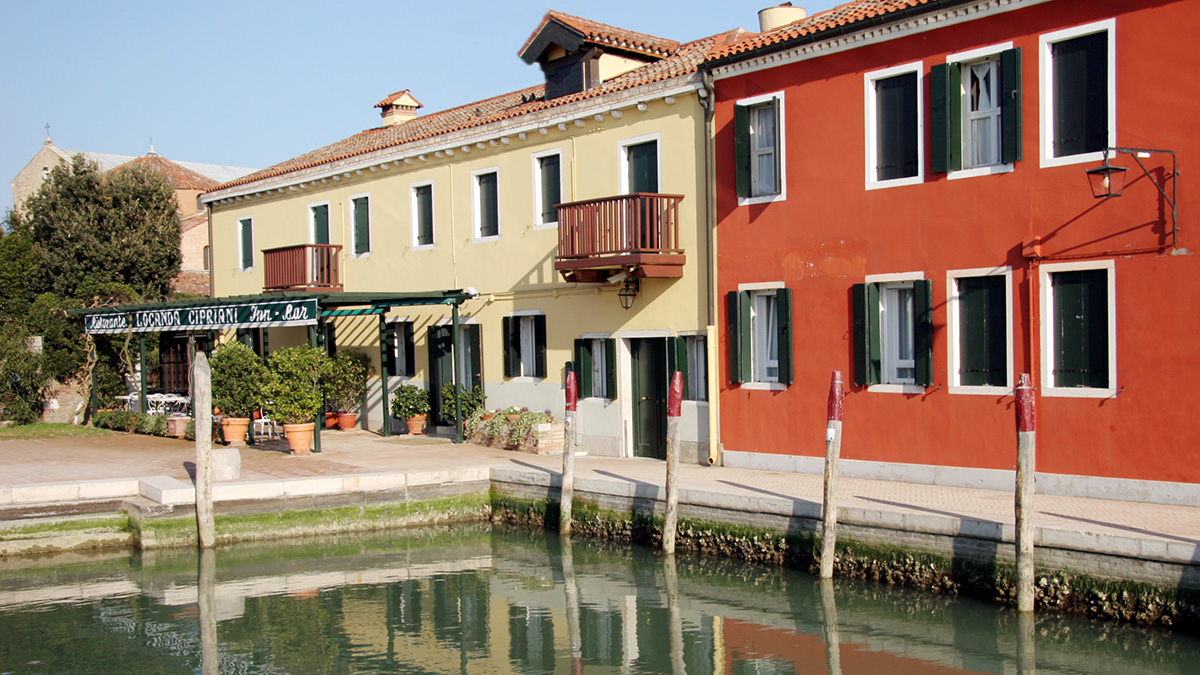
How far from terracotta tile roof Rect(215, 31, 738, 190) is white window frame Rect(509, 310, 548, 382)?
3723 mm

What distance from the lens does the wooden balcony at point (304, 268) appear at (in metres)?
24.3

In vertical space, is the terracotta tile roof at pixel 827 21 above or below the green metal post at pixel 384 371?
above

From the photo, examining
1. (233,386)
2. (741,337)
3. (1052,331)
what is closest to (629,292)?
(741,337)

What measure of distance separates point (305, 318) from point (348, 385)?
4405 mm

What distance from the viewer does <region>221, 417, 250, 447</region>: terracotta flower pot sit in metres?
20.2

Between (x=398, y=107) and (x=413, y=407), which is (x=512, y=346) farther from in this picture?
(x=398, y=107)

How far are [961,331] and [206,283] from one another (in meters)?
28.4

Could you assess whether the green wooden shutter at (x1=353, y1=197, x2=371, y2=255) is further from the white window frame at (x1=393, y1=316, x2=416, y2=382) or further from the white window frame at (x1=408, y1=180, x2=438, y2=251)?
the white window frame at (x1=393, y1=316, x2=416, y2=382)

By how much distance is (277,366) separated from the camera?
62.3 ft

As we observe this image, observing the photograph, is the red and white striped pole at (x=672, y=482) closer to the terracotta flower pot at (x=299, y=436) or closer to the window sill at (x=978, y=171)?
the window sill at (x=978, y=171)

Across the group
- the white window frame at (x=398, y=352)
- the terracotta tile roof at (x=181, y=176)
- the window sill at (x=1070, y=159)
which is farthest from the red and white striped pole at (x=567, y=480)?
the terracotta tile roof at (x=181, y=176)

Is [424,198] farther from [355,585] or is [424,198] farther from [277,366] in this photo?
[355,585]

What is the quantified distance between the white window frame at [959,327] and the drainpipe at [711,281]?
388 cm

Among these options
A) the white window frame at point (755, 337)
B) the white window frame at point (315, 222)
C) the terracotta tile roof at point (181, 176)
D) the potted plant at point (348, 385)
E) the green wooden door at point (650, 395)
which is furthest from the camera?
the terracotta tile roof at point (181, 176)
